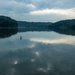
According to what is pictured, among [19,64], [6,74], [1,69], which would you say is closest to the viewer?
[6,74]

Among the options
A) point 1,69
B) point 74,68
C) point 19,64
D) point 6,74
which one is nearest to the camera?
point 6,74

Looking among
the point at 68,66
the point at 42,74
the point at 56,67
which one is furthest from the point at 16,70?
the point at 68,66

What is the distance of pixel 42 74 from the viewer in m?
30.7

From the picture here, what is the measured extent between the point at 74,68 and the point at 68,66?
1701 mm

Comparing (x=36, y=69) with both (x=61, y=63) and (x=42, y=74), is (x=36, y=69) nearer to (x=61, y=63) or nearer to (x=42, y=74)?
(x=42, y=74)

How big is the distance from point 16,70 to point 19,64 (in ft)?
15.0

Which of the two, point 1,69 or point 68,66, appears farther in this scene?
point 68,66

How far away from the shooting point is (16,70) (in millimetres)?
32375

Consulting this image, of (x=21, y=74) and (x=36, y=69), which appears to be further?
(x=36, y=69)

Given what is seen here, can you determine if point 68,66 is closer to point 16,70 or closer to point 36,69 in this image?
point 36,69

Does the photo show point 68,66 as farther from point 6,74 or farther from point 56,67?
point 6,74

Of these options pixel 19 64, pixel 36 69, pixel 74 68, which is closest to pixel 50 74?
pixel 36 69

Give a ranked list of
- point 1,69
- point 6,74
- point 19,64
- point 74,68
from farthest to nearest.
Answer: point 19,64 → point 74,68 → point 1,69 → point 6,74

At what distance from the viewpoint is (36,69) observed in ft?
110
